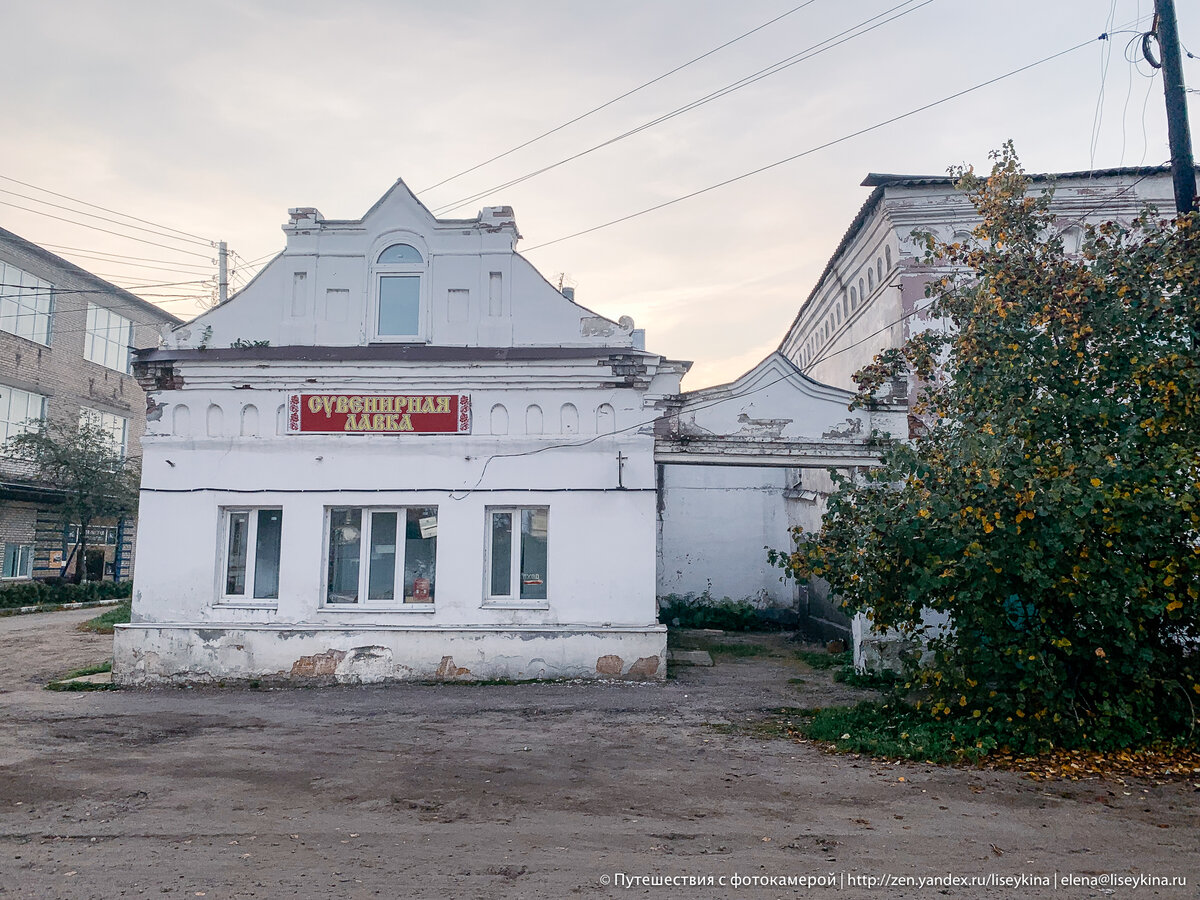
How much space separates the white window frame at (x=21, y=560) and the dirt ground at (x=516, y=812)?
2022 centimetres

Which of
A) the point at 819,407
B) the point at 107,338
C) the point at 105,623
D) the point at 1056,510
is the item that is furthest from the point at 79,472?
the point at 1056,510

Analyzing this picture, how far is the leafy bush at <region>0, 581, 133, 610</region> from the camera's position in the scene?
2352cm

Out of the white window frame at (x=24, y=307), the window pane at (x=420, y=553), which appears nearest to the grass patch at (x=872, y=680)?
the window pane at (x=420, y=553)

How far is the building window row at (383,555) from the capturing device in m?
12.4

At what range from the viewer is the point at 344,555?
12500mm

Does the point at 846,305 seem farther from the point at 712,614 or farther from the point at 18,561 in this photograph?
the point at 18,561

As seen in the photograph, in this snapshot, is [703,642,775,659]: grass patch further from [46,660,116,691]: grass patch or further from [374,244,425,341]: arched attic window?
[46,660,116,691]: grass patch

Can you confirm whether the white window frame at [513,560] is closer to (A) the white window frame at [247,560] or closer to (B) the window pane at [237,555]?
(A) the white window frame at [247,560]

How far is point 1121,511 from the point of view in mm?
7238

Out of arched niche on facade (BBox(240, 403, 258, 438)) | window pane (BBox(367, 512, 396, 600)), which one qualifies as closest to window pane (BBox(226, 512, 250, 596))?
arched niche on facade (BBox(240, 403, 258, 438))

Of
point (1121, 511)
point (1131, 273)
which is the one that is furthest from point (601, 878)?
point (1131, 273)

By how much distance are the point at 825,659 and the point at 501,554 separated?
5.83 m

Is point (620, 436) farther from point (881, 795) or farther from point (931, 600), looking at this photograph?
point (881, 795)

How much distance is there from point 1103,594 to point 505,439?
780cm
